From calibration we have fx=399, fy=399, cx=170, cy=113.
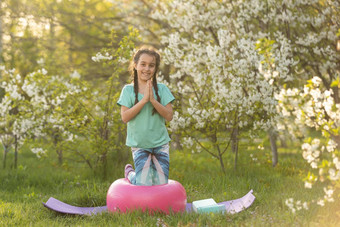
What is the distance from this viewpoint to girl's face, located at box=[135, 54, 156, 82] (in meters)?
4.31

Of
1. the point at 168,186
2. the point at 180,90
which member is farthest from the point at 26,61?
the point at 168,186

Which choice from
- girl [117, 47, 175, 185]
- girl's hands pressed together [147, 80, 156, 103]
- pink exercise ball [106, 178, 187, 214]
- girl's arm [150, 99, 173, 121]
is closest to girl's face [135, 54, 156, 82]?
girl [117, 47, 175, 185]

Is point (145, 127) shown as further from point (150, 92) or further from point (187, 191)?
Answer: point (187, 191)

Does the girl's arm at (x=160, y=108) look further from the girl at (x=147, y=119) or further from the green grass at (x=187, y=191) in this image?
the green grass at (x=187, y=191)

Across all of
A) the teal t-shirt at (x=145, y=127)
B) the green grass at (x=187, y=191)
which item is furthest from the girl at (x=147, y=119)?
the green grass at (x=187, y=191)

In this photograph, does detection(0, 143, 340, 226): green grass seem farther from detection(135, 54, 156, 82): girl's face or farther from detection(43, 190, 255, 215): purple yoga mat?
detection(135, 54, 156, 82): girl's face

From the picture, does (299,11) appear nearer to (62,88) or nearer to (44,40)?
(62,88)

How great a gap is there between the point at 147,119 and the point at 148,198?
83cm

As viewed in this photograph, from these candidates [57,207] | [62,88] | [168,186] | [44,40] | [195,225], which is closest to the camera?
[195,225]

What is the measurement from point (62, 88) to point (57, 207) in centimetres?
234

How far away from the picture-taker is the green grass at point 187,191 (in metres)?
3.65

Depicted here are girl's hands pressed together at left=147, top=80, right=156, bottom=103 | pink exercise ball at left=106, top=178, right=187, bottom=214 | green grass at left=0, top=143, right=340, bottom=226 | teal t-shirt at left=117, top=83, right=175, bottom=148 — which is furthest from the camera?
teal t-shirt at left=117, top=83, right=175, bottom=148

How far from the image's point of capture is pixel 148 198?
3932 millimetres

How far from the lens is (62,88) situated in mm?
6188
